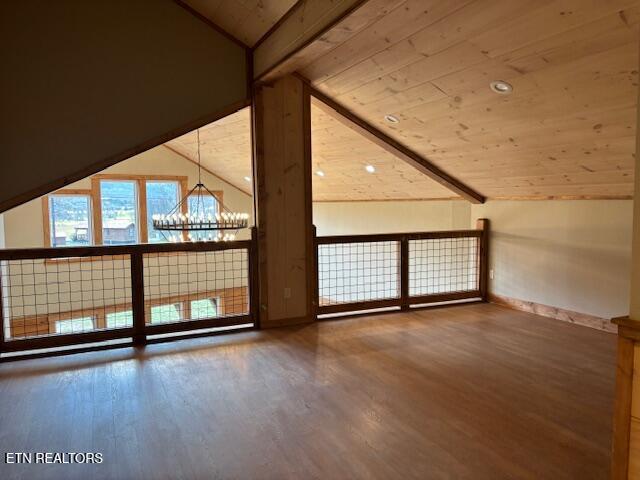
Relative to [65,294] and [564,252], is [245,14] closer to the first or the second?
[564,252]

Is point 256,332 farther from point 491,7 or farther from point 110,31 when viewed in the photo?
point 491,7

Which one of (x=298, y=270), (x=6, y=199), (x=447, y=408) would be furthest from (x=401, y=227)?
(x=6, y=199)

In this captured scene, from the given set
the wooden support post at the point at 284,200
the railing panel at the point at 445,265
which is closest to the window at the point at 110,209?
the wooden support post at the point at 284,200

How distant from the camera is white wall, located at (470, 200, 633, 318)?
439cm

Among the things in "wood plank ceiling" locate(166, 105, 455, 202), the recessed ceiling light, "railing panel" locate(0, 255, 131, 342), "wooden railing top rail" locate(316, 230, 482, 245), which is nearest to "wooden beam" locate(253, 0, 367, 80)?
"wood plank ceiling" locate(166, 105, 455, 202)

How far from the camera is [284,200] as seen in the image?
4770 millimetres

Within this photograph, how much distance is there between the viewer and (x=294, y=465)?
7.54ft

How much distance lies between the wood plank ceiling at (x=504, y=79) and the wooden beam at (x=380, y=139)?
0.09 m

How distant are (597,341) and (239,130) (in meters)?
4.97

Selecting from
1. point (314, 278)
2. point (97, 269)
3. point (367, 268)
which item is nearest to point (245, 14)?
point (314, 278)

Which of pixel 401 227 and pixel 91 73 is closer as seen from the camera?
pixel 91 73

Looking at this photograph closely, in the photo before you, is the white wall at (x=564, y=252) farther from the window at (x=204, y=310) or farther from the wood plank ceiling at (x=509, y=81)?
the window at (x=204, y=310)

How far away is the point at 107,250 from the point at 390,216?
4433 millimetres

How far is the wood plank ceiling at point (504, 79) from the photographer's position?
276 centimetres
